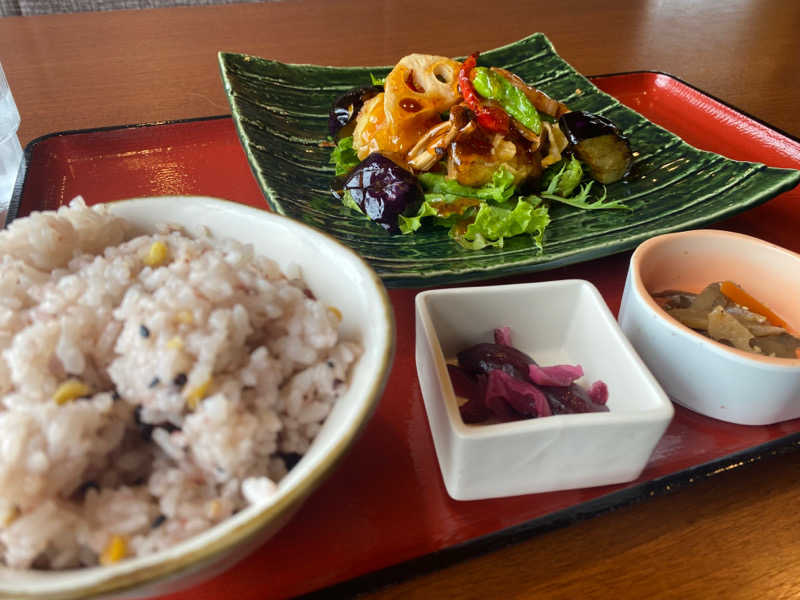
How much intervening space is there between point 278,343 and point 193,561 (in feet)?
1.10

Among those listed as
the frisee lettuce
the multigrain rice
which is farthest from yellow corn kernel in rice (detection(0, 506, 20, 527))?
the frisee lettuce

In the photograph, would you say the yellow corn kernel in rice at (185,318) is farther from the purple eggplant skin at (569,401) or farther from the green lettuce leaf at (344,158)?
the green lettuce leaf at (344,158)

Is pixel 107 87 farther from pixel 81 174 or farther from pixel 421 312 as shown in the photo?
pixel 421 312

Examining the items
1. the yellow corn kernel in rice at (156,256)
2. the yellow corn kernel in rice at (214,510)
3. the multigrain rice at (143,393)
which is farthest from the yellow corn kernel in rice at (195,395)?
the yellow corn kernel in rice at (156,256)

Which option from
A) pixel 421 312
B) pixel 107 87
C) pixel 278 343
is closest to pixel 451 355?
pixel 421 312

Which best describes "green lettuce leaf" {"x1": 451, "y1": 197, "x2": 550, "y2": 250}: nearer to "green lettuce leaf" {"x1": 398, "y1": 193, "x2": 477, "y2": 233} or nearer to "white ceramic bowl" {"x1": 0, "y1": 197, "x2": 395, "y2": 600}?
"green lettuce leaf" {"x1": 398, "y1": 193, "x2": 477, "y2": 233}

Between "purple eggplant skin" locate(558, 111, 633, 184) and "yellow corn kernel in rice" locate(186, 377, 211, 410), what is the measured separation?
61.0 inches

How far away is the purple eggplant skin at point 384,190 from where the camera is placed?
172 centimetres

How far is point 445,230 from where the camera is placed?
1.79 m

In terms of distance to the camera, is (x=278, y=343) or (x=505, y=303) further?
(x=505, y=303)

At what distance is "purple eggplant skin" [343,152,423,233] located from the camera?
1.72 m

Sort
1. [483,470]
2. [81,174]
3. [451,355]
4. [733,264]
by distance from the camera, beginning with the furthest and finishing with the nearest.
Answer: [81,174] → [733,264] → [451,355] → [483,470]

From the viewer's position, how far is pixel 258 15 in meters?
3.63

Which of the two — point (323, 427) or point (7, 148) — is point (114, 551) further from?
point (7, 148)
